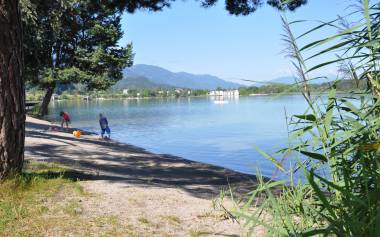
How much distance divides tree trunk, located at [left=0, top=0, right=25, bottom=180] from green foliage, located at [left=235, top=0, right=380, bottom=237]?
4.74 metres

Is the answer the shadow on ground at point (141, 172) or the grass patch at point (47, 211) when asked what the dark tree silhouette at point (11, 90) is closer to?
the grass patch at point (47, 211)

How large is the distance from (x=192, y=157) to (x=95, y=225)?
16926mm

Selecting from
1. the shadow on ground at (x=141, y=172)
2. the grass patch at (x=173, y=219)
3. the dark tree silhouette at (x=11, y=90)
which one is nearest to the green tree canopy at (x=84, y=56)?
the shadow on ground at (x=141, y=172)

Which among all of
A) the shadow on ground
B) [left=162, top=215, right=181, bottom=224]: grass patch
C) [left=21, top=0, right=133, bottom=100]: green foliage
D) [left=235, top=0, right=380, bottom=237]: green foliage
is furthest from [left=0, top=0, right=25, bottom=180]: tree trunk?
[left=21, top=0, right=133, bottom=100]: green foliage

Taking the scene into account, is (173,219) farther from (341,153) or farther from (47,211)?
(341,153)

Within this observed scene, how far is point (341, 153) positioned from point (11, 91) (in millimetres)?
5211

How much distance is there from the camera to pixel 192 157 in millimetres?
21734

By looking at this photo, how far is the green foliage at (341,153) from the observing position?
5.86 ft

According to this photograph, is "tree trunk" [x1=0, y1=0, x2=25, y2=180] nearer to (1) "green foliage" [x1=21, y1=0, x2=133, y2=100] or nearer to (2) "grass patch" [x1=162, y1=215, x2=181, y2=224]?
(2) "grass patch" [x1=162, y1=215, x2=181, y2=224]

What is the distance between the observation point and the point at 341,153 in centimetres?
204

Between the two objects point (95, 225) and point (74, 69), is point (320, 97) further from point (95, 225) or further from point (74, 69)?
point (74, 69)

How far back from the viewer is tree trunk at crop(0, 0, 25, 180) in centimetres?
594

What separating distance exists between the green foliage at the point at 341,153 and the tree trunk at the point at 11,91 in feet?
15.6

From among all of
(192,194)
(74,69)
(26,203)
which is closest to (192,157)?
(192,194)
